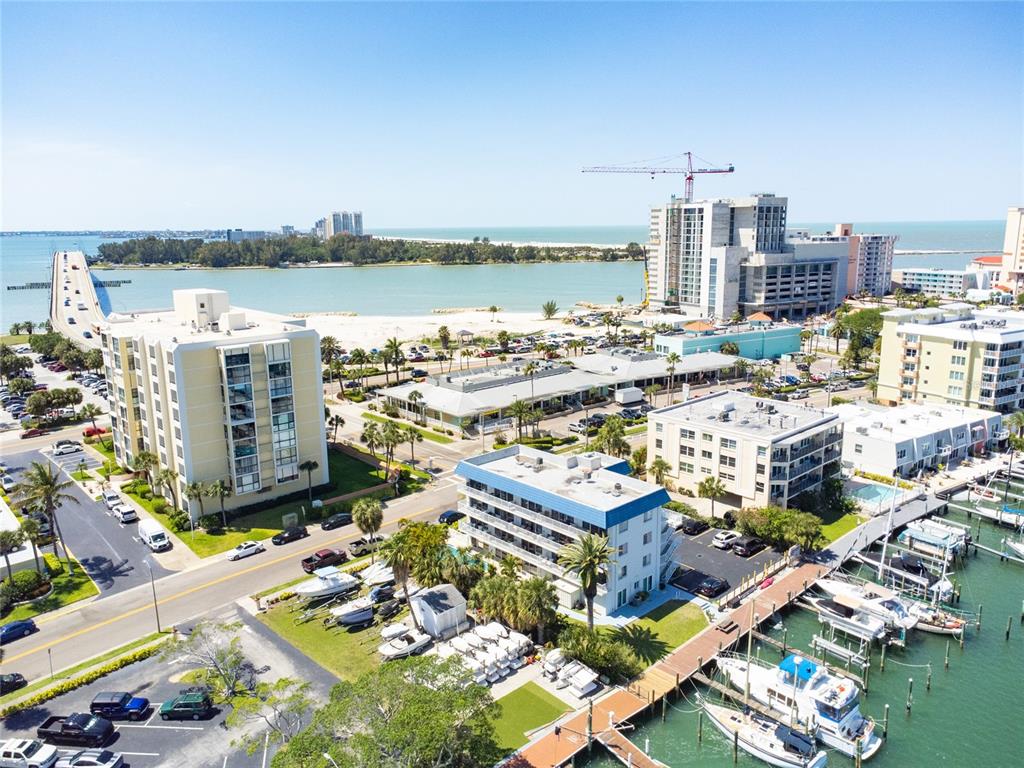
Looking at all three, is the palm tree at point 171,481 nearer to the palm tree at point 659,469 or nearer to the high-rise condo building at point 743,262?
the palm tree at point 659,469

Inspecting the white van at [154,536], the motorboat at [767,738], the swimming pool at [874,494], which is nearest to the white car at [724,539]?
the swimming pool at [874,494]

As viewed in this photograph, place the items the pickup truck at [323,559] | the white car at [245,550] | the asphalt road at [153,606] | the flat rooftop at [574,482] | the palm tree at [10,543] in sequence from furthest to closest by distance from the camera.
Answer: the white car at [245,550] → the pickup truck at [323,559] → the palm tree at [10,543] → the flat rooftop at [574,482] → the asphalt road at [153,606]

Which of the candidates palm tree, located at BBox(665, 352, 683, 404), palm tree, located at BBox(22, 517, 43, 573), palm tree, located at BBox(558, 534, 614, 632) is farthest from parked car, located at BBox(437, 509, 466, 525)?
palm tree, located at BBox(665, 352, 683, 404)

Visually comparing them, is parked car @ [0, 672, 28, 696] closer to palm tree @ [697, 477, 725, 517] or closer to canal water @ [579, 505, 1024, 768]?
canal water @ [579, 505, 1024, 768]

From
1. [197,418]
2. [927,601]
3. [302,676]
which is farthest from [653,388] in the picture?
[302,676]

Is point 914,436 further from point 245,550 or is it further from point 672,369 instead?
point 245,550

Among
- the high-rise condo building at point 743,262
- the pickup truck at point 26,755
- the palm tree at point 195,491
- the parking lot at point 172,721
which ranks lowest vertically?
the parking lot at point 172,721

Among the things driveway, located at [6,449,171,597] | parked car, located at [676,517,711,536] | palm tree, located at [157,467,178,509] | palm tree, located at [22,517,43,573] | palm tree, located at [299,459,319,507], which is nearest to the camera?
palm tree, located at [22,517,43,573]
